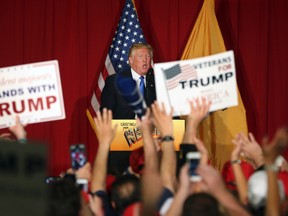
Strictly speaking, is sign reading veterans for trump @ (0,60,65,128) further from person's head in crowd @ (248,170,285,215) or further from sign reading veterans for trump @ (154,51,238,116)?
person's head in crowd @ (248,170,285,215)

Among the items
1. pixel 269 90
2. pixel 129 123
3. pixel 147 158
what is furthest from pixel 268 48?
pixel 147 158

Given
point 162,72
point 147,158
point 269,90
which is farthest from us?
point 269,90

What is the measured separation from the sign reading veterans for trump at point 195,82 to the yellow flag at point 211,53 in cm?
299

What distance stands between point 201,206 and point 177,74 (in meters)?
1.60

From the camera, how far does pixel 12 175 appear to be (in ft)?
7.62

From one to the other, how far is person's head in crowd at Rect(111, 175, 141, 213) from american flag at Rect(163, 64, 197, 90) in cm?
117

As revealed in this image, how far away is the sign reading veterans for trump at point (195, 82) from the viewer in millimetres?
4012

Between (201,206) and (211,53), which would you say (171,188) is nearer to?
(201,206)

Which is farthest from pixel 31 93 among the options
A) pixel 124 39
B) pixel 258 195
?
pixel 124 39

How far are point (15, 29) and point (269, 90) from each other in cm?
295

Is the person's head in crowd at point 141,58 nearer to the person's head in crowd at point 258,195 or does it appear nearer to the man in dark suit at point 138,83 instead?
the man in dark suit at point 138,83

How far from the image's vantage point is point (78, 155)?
3410 mm

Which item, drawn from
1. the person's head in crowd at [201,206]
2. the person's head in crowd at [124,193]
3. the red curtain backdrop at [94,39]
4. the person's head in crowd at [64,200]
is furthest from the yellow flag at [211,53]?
the person's head in crowd at [201,206]

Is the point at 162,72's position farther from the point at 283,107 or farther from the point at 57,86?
the point at 283,107
